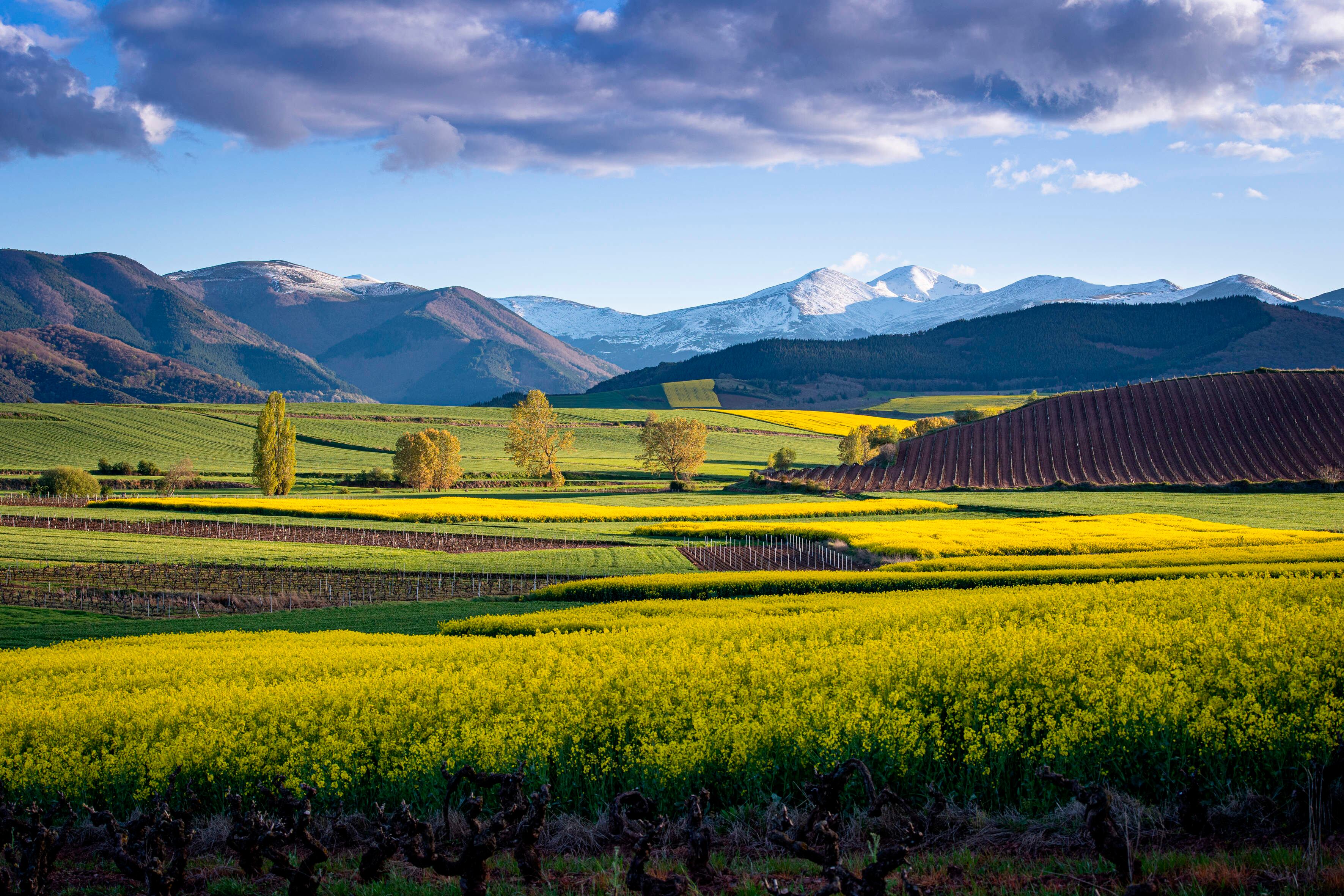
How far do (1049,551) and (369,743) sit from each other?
37.4 m

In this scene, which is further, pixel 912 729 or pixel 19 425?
pixel 19 425

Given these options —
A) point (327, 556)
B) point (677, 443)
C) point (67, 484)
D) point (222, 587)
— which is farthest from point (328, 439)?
point (222, 587)

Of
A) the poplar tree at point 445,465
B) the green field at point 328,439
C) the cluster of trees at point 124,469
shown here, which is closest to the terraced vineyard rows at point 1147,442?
the green field at point 328,439

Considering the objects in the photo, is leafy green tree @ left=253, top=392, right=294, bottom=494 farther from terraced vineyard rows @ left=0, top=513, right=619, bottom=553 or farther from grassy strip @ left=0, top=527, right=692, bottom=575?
grassy strip @ left=0, top=527, right=692, bottom=575

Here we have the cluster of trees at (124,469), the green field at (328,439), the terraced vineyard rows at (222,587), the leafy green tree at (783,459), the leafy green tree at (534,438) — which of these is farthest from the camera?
the green field at (328,439)

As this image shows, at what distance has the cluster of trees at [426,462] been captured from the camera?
310 feet

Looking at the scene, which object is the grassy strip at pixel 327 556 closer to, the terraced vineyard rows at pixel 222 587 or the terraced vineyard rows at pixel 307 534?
the terraced vineyard rows at pixel 222 587

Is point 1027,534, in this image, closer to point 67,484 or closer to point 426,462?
point 426,462

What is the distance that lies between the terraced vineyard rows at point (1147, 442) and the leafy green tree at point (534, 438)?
28.5m

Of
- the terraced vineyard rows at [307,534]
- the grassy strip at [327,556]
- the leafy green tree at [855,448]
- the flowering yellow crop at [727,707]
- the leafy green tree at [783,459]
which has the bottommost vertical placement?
the terraced vineyard rows at [307,534]

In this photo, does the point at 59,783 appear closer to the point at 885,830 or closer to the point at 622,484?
the point at 885,830

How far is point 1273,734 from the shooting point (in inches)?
399

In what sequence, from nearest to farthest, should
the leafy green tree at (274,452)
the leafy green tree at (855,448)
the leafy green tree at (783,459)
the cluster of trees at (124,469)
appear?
the leafy green tree at (274,452)
the cluster of trees at (124,469)
the leafy green tree at (783,459)
the leafy green tree at (855,448)

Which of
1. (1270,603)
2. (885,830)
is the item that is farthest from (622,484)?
(885,830)
